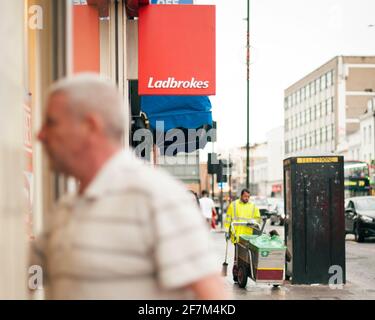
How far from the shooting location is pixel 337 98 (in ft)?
331

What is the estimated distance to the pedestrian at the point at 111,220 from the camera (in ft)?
7.60

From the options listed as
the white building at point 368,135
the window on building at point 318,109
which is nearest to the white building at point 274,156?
the window on building at point 318,109

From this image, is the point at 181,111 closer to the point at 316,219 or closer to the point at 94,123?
the point at 316,219

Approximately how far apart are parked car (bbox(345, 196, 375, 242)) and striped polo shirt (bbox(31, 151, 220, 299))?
25.5 m

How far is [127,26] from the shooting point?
9.82m

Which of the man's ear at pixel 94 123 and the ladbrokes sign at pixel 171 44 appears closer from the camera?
the man's ear at pixel 94 123

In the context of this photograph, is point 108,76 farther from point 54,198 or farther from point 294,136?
point 294,136

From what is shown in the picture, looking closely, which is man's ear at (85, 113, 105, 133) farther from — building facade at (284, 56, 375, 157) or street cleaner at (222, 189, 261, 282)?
building facade at (284, 56, 375, 157)

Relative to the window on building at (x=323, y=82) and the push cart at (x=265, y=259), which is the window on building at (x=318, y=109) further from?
the push cart at (x=265, y=259)

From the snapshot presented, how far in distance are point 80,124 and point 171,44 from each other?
7321 millimetres

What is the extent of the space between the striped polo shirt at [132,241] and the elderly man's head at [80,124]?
8 centimetres

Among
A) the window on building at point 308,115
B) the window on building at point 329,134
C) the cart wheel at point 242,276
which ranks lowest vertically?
the cart wheel at point 242,276

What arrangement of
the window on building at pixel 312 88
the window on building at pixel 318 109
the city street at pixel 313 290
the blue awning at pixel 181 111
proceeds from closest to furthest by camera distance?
1. the blue awning at pixel 181 111
2. the city street at pixel 313 290
3. the window on building at pixel 318 109
4. the window on building at pixel 312 88

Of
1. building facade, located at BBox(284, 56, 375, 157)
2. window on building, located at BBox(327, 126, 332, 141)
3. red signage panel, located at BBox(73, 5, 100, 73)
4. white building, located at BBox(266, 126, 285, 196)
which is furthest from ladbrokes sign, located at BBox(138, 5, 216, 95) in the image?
white building, located at BBox(266, 126, 285, 196)
